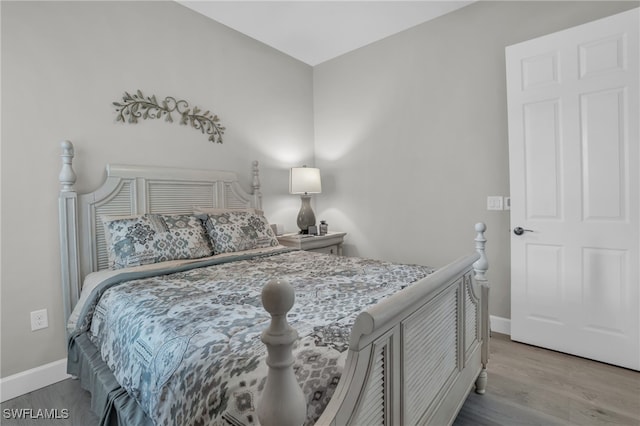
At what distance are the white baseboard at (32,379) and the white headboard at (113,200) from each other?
339mm

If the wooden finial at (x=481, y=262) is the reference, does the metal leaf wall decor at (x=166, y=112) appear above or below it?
above

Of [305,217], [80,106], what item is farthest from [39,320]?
[305,217]

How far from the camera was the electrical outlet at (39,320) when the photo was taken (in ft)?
6.61

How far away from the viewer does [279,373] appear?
1.94 ft

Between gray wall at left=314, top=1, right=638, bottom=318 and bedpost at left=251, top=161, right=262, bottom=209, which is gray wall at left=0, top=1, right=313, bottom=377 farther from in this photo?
gray wall at left=314, top=1, right=638, bottom=318

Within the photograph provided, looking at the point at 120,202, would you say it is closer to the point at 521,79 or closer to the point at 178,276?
the point at 178,276

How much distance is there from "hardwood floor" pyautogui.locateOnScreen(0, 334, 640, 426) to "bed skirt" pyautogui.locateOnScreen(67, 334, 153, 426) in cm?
19

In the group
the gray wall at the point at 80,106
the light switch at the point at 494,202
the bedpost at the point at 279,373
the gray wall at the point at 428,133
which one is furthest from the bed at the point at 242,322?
the gray wall at the point at 428,133

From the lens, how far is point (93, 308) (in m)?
1.72

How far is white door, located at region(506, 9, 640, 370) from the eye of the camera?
6.63ft

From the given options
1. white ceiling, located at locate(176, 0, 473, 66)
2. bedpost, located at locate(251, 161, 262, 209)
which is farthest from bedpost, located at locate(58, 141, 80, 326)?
white ceiling, located at locate(176, 0, 473, 66)

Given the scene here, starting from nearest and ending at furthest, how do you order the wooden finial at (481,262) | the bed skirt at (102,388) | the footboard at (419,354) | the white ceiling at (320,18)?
the footboard at (419,354)
the bed skirt at (102,388)
the wooden finial at (481,262)
the white ceiling at (320,18)

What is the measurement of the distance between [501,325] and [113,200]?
3.20 metres

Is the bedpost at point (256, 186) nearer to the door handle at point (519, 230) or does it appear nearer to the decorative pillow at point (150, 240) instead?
the decorative pillow at point (150, 240)
